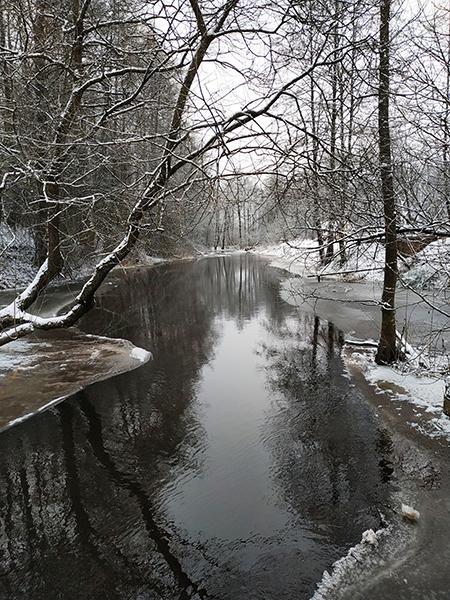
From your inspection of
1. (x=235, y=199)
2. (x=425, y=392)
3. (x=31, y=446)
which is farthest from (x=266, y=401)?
(x=235, y=199)

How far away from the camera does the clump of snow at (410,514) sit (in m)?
4.58

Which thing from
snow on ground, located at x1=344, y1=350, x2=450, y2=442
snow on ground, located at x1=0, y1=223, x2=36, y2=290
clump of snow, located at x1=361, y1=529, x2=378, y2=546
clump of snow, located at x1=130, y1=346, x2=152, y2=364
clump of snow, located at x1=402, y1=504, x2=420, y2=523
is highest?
snow on ground, located at x1=0, y1=223, x2=36, y2=290

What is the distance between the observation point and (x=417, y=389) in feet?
25.2

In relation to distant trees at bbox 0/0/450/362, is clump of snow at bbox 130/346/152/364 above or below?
below

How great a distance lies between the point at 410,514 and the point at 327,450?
65.4 inches

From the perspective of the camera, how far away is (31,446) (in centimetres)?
654

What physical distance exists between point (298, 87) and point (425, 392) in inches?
234

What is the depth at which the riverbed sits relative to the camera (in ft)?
13.6

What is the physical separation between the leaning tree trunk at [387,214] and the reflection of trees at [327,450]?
1149 millimetres

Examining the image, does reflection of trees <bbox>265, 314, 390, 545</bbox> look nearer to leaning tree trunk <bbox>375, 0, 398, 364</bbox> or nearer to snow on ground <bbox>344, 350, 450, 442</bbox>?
snow on ground <bbox>344, 350, 450, 442</bbox>

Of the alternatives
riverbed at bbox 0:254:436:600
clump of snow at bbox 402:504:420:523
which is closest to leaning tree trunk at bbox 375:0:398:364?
riverbed at bbox 0:254:436:600

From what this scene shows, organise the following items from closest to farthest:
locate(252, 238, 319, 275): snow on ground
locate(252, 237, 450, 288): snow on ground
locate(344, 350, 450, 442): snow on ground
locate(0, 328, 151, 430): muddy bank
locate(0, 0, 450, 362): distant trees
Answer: locate(0, 0, 450, 362): distant trees
locate(252, 237, 450, 288): snow on ground
locate(252, 238, 319, 275): snow on ground
locate(344, 350, 450, 442): snow on ground
locate(0, 328, 151, 430): muddy bank

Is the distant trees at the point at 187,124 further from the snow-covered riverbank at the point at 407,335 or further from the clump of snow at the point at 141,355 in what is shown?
the clump of snow at the point at 141,355

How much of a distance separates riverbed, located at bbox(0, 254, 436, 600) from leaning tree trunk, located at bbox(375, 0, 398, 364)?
43.9 inches
